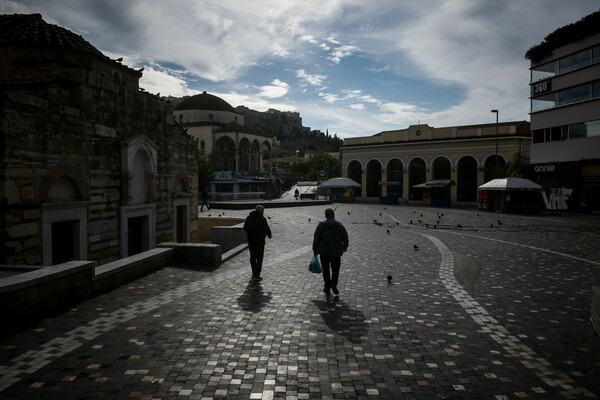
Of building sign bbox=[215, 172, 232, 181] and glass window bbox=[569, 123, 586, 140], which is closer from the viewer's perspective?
glass window bbox=[569, 123, 586, 140]

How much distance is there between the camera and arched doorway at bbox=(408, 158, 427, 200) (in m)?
47.8

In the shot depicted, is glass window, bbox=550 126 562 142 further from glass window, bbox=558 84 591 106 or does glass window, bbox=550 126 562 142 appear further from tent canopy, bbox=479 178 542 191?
tent canopy, bbox=479 178 542 191

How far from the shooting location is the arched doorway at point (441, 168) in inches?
1799

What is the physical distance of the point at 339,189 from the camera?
158 feet

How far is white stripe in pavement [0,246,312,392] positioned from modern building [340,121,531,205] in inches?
1432

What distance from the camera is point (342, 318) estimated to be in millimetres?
6160

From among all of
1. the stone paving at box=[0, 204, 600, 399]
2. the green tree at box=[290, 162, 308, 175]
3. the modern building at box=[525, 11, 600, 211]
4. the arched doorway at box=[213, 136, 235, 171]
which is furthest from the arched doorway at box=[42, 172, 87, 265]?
the green tree at box=[290, 162, 308, 175]

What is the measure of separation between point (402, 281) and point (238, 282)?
3540 millimetres

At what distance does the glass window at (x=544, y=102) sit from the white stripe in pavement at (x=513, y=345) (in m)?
30.0

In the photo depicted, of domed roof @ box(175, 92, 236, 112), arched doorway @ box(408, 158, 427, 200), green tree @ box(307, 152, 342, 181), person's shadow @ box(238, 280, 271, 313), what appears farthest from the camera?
green tree @ box(307, 152, 342, 181)

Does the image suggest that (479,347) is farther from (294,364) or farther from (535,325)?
(294,364)

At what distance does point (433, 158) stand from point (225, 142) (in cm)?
2991

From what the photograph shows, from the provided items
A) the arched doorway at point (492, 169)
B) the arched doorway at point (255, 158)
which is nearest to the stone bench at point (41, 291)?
the arched doorway at point (492, 169)

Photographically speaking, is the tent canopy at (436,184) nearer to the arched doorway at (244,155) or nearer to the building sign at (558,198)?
the building sign at (558,198)
